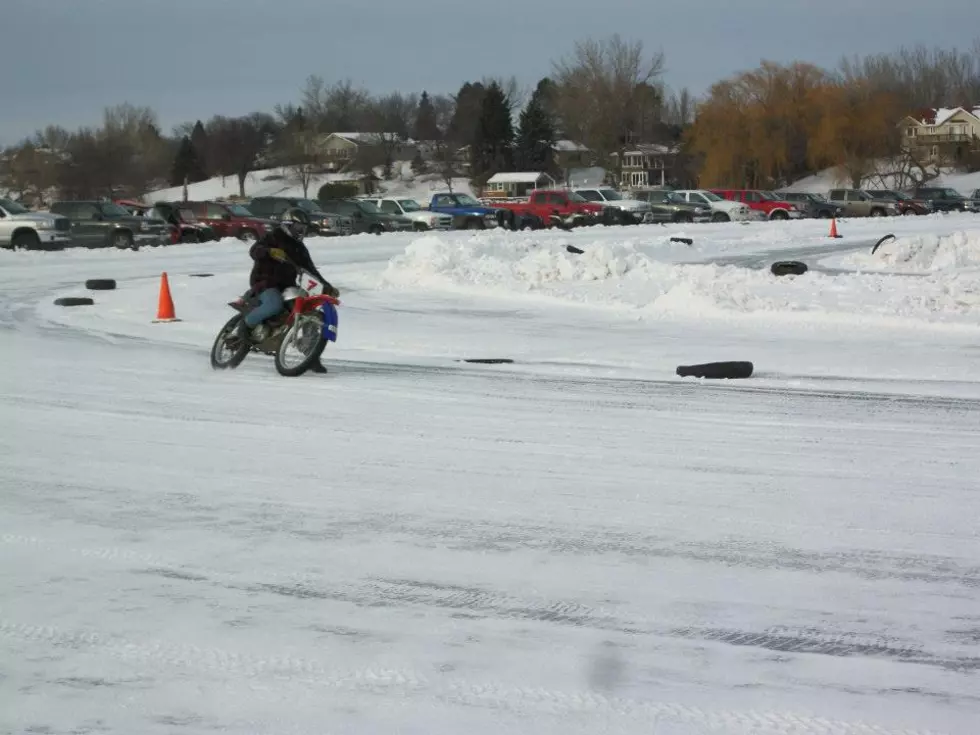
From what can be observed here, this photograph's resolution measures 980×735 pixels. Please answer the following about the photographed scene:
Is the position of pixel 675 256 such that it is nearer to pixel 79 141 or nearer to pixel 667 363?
pixel 667 363

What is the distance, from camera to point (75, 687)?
4.45 metres

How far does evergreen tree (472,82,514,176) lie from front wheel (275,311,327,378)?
112863mm

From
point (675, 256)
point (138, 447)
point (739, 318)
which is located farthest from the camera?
point (675, 256)

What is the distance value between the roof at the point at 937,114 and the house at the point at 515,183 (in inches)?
1423

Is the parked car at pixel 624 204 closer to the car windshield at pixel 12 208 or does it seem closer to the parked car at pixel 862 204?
the parked car at pixel 862 204

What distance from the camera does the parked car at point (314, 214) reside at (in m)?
46.3

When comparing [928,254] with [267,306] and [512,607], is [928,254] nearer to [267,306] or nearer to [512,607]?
[267,306]

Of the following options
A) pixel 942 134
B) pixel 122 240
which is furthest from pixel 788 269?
pixel 942 134

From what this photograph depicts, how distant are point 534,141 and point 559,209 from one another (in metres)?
71.1

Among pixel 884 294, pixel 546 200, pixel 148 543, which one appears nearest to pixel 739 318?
pixel 884 294

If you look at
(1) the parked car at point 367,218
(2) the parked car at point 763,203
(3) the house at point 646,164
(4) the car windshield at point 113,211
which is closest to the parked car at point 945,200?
(2) the parked car at point 763,203

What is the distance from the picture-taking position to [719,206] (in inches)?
2285

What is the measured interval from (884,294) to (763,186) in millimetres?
80269

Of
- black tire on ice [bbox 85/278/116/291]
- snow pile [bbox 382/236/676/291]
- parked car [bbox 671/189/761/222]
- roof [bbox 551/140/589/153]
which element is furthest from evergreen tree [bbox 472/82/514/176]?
black tire on ice [bbox 85/278/116/291]
